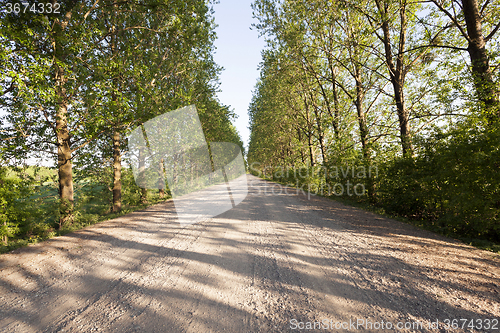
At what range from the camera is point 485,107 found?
525 cm

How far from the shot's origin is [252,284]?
330 cm

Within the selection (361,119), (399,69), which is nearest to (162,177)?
(361,119)

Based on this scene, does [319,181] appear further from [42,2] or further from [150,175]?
[42,2]

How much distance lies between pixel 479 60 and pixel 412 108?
3.59 metres

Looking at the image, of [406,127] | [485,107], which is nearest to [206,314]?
[485,107]

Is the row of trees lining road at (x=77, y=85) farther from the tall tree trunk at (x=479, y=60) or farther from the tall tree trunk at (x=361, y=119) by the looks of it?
the tall tree trunk at (x=479, y=60)

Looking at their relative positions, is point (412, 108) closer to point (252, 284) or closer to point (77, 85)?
point (252, 284)

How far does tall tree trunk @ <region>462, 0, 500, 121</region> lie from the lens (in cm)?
546

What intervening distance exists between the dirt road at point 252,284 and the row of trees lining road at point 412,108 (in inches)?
59.1

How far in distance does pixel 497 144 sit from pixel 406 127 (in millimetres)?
4990

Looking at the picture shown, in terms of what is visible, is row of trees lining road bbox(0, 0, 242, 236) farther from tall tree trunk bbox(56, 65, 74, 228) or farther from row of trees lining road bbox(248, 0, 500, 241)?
row of trees lining road bbox(248, 0, 500, 241)

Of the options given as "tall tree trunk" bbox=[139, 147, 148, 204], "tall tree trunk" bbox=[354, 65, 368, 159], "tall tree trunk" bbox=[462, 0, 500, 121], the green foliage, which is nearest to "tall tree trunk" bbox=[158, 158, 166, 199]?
"tall tree trunk" bbox=[139, 147, 148, 204]

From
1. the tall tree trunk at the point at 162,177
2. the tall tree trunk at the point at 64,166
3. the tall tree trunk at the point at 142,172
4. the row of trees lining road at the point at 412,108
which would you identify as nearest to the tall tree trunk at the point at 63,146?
the tall tree trunk at the point at 64,166

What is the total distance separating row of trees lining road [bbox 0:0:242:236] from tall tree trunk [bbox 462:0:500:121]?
1048 centimetres
